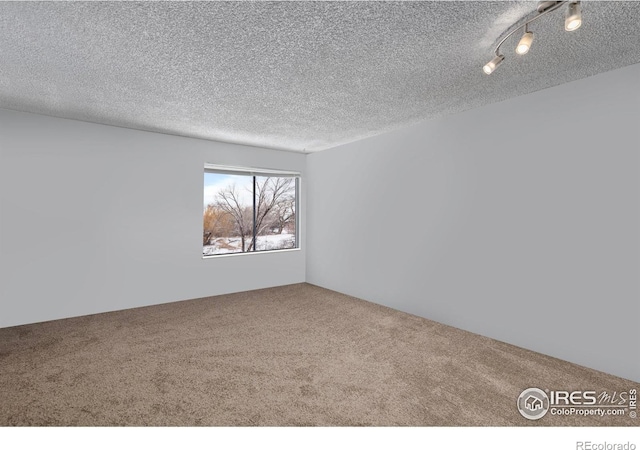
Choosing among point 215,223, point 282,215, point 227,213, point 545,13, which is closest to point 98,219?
point 215,223

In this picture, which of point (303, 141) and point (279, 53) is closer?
point (279, 53)

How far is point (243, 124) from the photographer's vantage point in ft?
12.7

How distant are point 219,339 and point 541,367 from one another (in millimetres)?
2896

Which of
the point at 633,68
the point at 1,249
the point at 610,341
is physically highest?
the point at 633,68

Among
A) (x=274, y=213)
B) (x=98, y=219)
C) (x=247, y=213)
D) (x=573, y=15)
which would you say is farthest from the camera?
(x=274, y=213)

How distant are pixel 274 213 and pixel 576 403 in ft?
18.4

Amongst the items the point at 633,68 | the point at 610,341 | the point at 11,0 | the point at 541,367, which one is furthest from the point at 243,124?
the point at 610,341

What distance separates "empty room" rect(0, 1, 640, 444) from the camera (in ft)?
6.28

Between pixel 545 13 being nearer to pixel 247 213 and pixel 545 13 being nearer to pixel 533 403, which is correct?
pixel 533 403

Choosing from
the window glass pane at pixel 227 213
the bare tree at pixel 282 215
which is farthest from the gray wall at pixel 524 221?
the window glass pane at pixel 227 213

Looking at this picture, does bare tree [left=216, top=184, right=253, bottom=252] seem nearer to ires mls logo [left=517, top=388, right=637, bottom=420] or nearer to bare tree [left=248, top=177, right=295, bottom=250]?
bare tree [left=248, top=177, right=295, bottom=250]

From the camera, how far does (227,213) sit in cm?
633

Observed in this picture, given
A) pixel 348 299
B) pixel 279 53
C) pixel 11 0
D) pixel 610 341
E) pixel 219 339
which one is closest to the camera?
pixel 11 0
